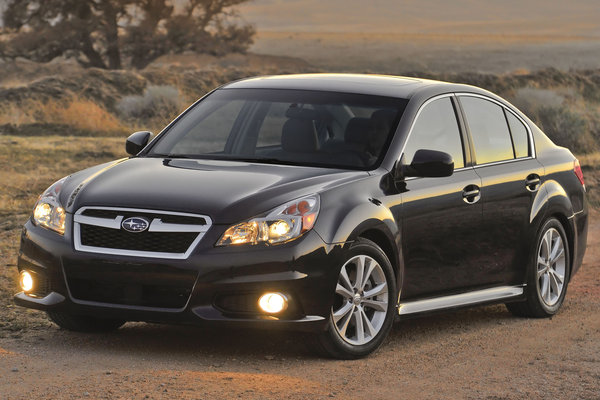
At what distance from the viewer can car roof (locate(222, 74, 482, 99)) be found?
28.4 feet

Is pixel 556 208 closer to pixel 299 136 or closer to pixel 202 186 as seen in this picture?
pixel 299 136

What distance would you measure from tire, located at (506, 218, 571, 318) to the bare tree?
40.1 metres

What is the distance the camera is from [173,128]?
8914mm

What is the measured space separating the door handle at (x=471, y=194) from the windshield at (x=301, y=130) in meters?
0.69

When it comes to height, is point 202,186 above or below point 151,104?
above

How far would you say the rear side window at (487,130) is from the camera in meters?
8.95

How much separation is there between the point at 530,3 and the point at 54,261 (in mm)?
116206

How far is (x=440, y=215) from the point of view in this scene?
325 inches

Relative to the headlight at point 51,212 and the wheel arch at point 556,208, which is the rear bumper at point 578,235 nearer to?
the wheel arch at point 556,208

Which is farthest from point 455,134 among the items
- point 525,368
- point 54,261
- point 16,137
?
point 16,137

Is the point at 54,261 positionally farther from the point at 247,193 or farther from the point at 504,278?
the point at 504,278

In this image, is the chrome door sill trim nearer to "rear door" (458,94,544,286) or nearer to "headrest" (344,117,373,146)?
"rear door" (458,94,544,286)

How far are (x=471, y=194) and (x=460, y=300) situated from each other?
0.71 m

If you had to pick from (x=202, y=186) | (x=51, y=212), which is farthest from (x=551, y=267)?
(x=51, y=212)
